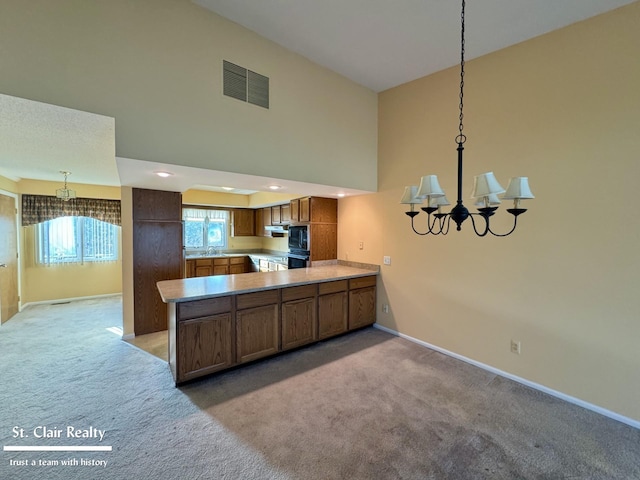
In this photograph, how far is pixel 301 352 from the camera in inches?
135

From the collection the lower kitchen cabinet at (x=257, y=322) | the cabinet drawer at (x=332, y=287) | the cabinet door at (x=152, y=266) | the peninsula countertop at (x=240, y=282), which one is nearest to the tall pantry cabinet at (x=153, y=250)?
the cabinet door at (x=152, y=266)

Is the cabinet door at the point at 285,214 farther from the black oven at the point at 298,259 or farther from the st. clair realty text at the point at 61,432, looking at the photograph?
the st. clair realty text at the point at 61,432

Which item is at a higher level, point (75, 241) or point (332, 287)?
point (75, 241)

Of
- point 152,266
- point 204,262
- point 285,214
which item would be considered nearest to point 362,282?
point 285,214

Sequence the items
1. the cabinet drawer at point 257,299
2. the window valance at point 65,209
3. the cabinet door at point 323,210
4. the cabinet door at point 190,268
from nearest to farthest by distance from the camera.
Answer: the cabinet drawer at point 257,299 < the cabinet door at point 323,210 < the window valance at point 65,209 < the cabinet door at point 190,268

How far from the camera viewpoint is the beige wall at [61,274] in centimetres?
524

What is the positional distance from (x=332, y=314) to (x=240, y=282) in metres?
1.34

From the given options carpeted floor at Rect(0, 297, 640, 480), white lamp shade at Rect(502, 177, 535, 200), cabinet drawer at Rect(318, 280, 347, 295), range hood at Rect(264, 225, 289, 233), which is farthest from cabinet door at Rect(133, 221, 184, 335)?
white lamp shade at Rect(502, 177, 535, 200)

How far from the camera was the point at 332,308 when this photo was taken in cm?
376

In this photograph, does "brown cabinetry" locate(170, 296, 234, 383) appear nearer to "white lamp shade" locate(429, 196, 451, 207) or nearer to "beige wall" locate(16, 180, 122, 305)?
"white lamp shade" locate(429, 196, 451, 207)

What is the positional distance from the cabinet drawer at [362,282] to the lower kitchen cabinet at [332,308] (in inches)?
4.6

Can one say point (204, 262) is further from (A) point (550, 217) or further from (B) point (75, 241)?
(A) point (550, 217)

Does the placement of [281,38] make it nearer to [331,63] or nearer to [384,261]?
[331,63]

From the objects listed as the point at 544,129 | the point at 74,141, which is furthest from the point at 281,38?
the point at 544,129
